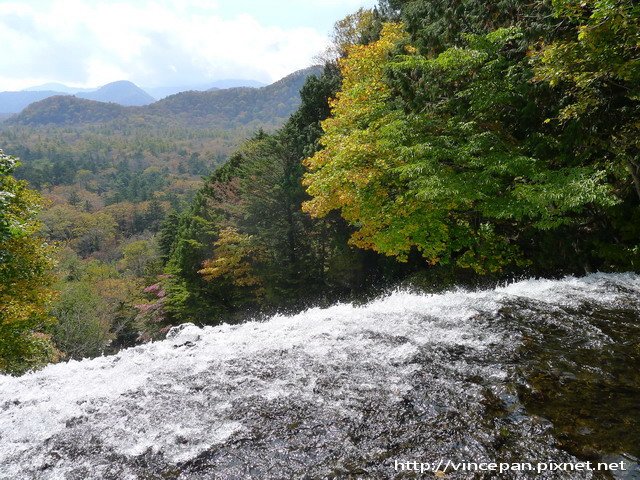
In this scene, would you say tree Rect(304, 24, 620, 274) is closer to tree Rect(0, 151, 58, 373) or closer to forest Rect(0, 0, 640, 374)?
forest Rect(0, 0, 640, 374)

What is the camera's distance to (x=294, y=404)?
459 centimetres

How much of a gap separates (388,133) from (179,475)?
9.56m

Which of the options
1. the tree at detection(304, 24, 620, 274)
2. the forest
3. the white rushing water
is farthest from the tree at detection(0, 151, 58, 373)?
the tree at detection(304, 24, 620, 274)

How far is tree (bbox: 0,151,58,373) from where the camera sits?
479 inches

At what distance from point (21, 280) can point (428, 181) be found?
13332 mm

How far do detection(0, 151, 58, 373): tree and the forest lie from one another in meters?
0.05

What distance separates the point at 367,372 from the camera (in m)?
5.15

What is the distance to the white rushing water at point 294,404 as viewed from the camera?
3.75m

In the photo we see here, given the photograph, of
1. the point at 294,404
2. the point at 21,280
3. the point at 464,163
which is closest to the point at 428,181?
the point at 464,163

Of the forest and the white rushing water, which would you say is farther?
the forest

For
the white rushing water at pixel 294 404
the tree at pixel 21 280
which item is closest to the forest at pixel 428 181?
the tree at pixel 21 280

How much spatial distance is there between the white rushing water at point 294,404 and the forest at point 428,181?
3569 millimetres

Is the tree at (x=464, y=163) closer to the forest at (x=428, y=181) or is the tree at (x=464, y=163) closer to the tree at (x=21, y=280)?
the forest at (x=428, y=181)

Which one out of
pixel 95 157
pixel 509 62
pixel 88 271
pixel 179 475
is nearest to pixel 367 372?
pixel 179 475
